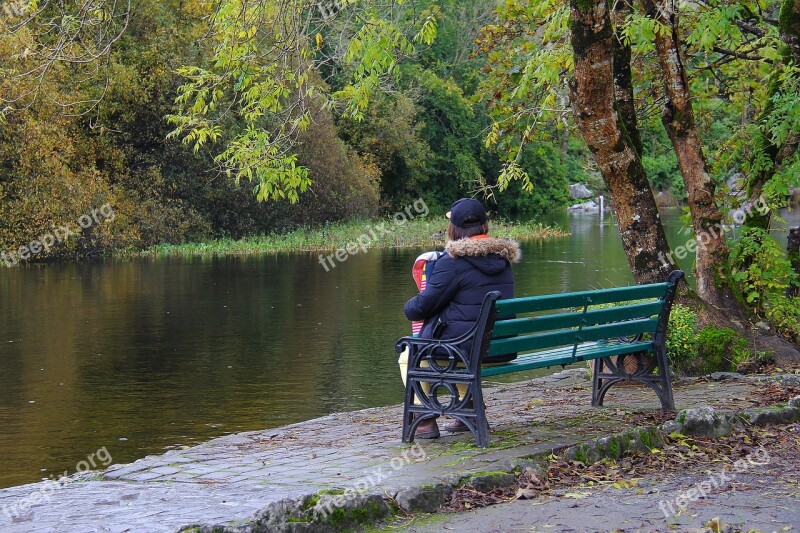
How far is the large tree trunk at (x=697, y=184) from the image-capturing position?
11219mm

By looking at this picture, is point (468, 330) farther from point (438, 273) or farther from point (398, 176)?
point (398, 176)

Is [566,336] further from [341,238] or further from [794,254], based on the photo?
[341,238]

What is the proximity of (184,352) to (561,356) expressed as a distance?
9253 millimetres

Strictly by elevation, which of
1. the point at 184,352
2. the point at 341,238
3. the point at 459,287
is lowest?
the point at 184,352

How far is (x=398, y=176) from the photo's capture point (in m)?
59.0

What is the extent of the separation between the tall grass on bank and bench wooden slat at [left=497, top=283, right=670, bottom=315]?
3178 centimetres

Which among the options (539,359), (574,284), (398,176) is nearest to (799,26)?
(539,359)

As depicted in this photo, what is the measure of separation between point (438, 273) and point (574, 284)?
717 inches

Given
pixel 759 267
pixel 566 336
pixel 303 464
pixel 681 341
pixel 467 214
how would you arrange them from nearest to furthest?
pixel 303 464 < pixel 467 214 < pixel 566 336 < pixel 681 341 < pixel 759 267

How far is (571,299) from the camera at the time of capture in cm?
730

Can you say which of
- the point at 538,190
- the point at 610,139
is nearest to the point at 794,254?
the point at 610,139

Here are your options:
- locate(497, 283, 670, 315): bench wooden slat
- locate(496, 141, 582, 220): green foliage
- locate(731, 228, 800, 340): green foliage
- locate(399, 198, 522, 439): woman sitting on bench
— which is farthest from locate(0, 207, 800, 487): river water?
locate(496, 141, 582, 220): green foliage

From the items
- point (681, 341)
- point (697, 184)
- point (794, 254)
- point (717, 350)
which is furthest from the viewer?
point (794, 254)

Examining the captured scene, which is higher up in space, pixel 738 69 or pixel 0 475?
pixel 738 69
